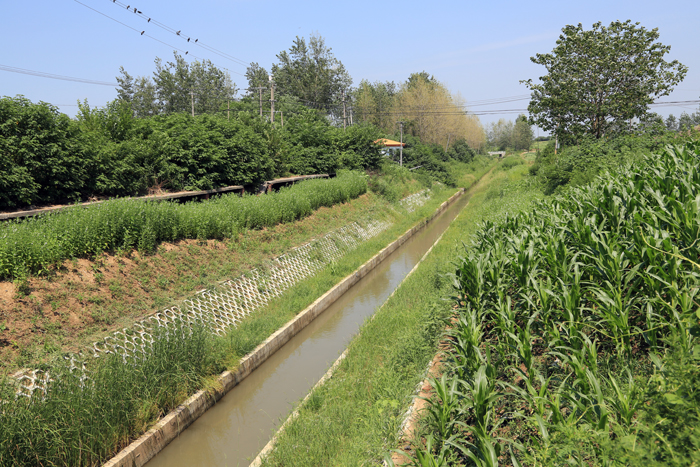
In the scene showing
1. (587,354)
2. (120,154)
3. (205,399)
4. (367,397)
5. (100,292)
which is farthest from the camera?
(120,154)

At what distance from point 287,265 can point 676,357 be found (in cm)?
1010

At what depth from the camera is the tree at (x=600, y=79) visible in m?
22.4

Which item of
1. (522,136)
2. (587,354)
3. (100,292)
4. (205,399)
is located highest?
(522,136)

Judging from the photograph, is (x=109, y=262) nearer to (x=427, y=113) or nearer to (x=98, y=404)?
(x=98, y=404)

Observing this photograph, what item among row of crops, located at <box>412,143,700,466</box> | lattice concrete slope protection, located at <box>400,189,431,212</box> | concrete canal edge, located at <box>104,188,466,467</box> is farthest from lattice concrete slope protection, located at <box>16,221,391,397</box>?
lattice concrete slope protection, located at <box>400,189,431,212</box>

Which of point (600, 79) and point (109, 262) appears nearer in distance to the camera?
point (109, 262)

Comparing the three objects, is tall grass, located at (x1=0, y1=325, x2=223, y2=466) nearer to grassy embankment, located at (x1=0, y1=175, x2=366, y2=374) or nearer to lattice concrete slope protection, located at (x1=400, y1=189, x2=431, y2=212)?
grassy embankment, located at (x1=0, y1=175, x2=366, y2=374)

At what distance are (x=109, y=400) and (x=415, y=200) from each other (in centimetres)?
2519

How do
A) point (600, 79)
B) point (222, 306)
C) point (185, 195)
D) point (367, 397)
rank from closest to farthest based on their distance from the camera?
point (367, 397) → point (222, 306) → point (185, 195) → point (600, 79)

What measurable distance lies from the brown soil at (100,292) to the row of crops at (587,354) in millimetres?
5077

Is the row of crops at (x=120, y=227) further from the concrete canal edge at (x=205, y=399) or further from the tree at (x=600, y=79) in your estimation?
the tree at (x=600, y=79)

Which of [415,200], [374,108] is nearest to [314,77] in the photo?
[374,108]

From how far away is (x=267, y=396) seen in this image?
23.0 feet

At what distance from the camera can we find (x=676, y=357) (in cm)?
244
